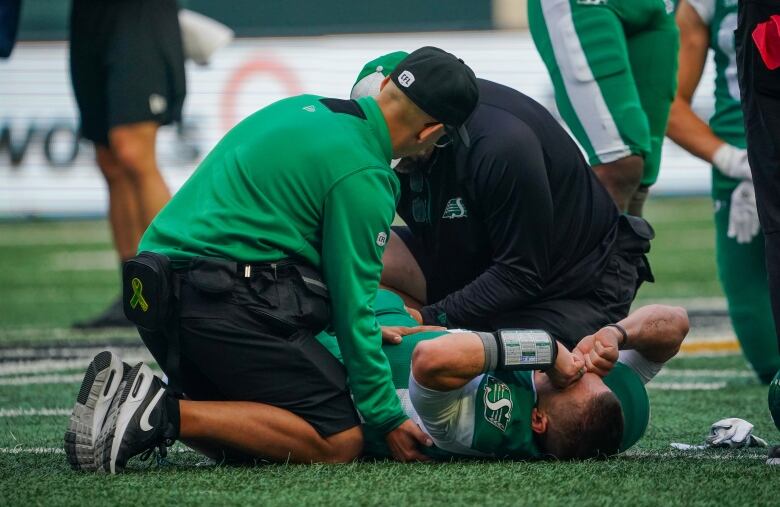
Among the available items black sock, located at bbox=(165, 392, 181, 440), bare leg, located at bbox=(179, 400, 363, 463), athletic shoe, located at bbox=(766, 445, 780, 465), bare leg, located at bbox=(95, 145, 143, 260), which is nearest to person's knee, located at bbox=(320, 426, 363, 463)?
bare leg, located at bbox=(179, 400, 363, 463)

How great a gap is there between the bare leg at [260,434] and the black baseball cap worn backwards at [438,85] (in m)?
0.89

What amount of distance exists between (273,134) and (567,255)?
1.18 m

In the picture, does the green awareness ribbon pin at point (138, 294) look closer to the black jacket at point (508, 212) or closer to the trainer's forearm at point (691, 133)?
the black jacket at point (508, 212)

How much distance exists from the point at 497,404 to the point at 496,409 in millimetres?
14

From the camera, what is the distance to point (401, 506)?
10.1 ft

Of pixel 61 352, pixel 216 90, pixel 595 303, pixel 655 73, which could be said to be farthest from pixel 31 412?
pixel 216 90

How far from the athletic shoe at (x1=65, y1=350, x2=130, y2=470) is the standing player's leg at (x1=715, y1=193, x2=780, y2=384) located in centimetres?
294

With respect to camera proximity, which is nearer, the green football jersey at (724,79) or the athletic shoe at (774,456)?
the athletic shoe at (774,456)

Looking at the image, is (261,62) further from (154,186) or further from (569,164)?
(569,164)

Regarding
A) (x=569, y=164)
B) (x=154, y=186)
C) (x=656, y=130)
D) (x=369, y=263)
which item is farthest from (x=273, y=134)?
(x=154, y=186)

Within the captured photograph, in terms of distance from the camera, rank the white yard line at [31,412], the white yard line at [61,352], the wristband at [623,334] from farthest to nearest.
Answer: the white yard line at [61,352]
the white yard line at [31,412]
the wristband at [623,334]

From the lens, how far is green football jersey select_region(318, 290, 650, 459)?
371 cm

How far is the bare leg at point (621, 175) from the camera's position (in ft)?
17.5

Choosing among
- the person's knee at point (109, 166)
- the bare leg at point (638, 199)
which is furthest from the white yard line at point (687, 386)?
the person's knee at point (109, 166)
